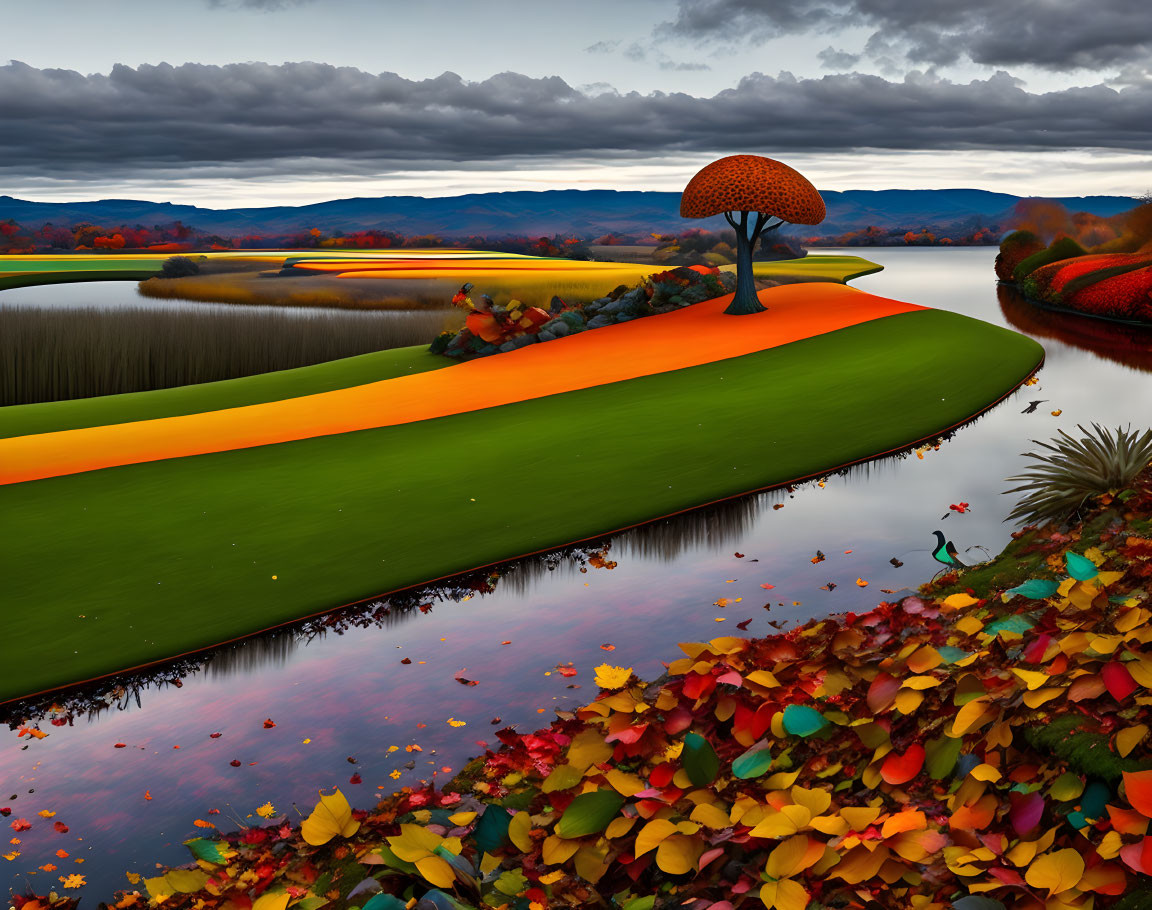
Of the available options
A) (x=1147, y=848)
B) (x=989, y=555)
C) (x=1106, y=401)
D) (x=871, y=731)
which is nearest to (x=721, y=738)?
(x=871, y=731)

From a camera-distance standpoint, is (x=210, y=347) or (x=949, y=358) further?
(x=210, y=347)

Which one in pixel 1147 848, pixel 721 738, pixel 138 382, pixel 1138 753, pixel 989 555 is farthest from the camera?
pixel 138 382

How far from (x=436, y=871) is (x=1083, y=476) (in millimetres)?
7552

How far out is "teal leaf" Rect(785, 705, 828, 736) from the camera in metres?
4.38

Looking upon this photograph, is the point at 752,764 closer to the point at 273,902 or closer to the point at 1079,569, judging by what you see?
Result: the point at 1079,569

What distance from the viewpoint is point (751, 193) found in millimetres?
22094

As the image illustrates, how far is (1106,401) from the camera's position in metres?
15.8

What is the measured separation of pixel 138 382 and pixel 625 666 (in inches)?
790

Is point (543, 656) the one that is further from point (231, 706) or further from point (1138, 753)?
point (1138, 753)

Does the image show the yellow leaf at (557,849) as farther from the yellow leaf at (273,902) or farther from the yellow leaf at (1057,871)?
the yellow leaf at (1057,871)

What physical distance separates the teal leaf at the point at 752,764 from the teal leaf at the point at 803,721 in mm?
163

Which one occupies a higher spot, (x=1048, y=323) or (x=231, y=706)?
(x=1048, y=323)

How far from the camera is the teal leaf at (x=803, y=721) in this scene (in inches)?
172

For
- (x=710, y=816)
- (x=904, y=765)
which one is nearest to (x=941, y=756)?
(x=904, y=765)
